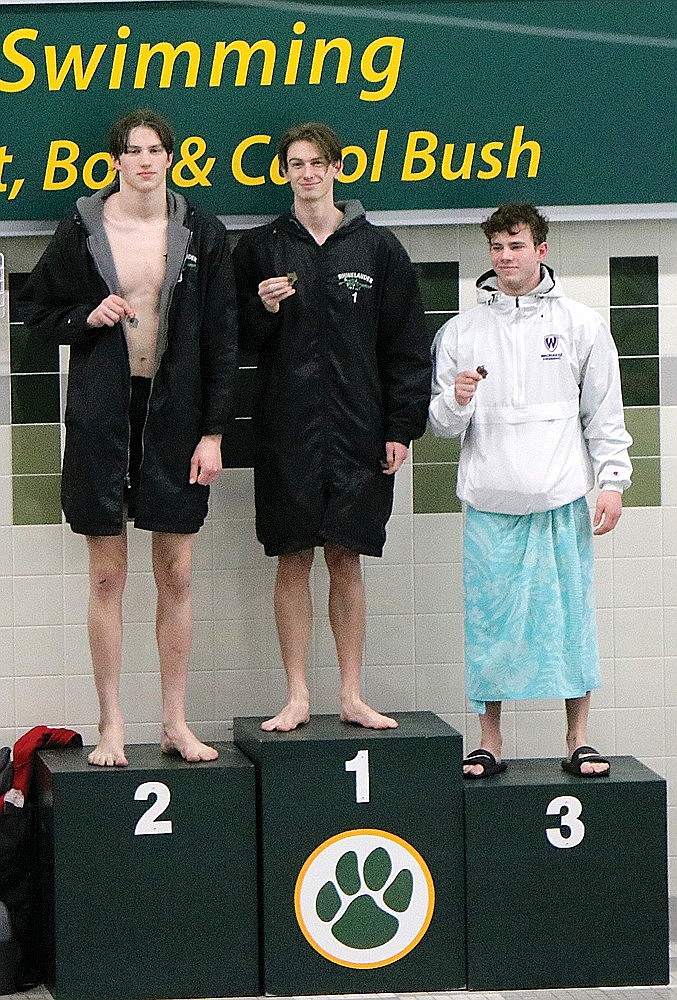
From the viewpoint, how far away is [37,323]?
12.1 feet

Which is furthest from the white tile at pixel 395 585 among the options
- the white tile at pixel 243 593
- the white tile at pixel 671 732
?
the white tile at pixel 671 732

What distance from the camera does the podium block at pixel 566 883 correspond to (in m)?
3.62

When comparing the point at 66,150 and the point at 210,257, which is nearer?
the point at 210,257

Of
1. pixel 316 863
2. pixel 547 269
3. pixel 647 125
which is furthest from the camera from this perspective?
pixel 647 125

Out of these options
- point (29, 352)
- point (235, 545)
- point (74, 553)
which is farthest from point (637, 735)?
point (29, 352)

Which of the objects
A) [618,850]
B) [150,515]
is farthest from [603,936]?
[150,515]

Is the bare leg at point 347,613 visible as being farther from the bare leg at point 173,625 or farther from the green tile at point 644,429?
the green tile at point 644,429

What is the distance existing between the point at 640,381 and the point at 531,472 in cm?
70

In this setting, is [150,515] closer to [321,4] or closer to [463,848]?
[463,848]

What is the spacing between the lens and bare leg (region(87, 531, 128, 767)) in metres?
3.66

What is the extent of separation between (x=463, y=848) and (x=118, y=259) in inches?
68.1

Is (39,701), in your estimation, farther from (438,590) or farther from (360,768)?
(438,590)

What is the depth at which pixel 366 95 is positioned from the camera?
4.02 metres

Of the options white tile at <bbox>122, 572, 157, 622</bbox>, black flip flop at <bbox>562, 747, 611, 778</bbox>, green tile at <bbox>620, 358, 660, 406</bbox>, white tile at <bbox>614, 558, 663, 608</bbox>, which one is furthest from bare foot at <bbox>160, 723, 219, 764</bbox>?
green tile at <bbox>620, 358, 660, 406</bbox>
